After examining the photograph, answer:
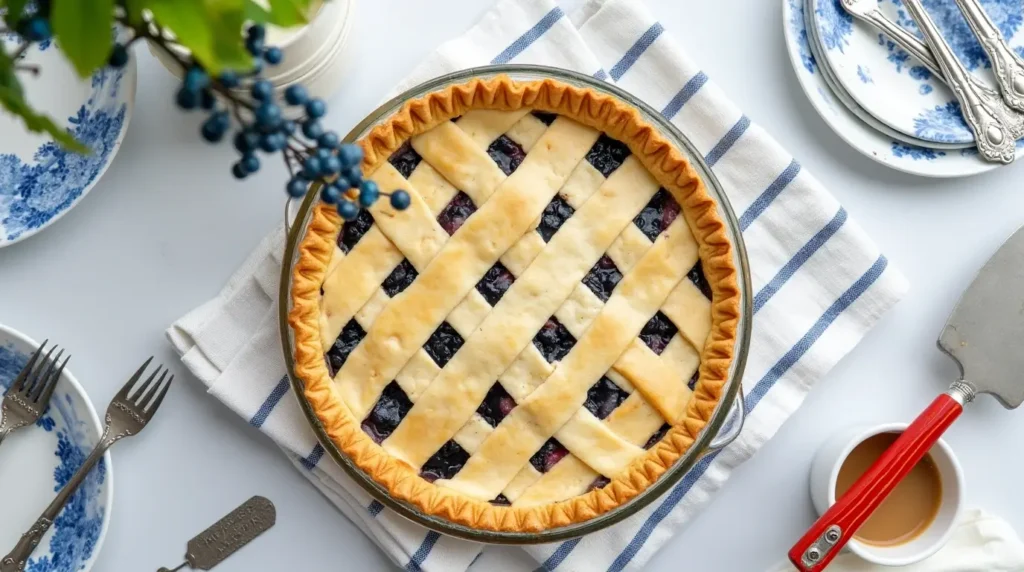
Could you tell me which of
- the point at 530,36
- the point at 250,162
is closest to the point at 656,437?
the point at 530,36

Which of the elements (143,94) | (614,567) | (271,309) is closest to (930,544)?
(614,567)

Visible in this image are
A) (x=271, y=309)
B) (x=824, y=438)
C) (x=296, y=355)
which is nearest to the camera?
(x=296, y=355)

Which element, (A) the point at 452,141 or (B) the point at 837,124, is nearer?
(A) the point at 452,141

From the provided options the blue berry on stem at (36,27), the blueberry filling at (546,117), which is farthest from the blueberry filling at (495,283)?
the blue berry on stem at (36,27)

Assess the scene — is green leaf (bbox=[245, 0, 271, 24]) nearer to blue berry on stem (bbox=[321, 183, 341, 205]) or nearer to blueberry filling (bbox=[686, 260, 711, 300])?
blue berry on stem (bbox=[321, 183, 341, 205])

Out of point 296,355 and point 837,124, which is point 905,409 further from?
point 296,355

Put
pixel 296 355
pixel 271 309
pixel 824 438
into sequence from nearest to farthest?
pixel 296 355 → pixel 271 309 → pixel 824 438

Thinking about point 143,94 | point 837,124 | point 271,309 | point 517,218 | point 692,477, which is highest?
point 837,124
